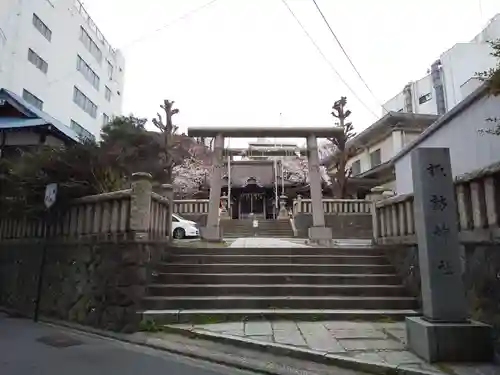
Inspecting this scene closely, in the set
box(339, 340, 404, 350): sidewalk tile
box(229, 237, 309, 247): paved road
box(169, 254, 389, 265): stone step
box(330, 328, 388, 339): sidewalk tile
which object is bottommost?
box(339, 340, 404, 350): sidewalk tile

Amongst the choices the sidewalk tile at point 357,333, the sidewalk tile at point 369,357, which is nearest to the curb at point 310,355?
the sidewalk tile at point 369,357

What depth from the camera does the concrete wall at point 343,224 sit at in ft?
60.4

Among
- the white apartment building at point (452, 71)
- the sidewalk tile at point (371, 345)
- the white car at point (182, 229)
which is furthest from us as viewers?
the white apartment building at point (452, 71)

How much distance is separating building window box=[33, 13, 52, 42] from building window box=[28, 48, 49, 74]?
5.79 ft

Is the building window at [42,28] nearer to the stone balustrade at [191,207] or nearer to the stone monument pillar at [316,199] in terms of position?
the stone balustrade at [191,207]

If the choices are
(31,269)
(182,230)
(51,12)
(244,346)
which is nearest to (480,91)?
(244,346)

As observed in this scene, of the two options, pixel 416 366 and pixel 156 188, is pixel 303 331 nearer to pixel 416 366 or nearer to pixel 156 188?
pixel 416 366

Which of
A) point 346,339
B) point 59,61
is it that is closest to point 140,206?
point 346,339

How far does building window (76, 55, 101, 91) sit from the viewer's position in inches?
1125

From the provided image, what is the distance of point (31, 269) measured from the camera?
26.7 feet

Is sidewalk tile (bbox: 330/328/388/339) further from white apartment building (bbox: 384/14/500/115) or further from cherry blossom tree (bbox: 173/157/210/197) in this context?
white apartment building (bbox: 384/14/500/115)

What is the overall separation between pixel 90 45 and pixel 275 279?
98.5ft

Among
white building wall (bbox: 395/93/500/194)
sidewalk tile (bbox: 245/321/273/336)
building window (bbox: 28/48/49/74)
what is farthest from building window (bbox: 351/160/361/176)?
sidewalk tile (bbox: 245/321/273/336)

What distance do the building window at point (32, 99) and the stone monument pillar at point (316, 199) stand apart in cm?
1827
